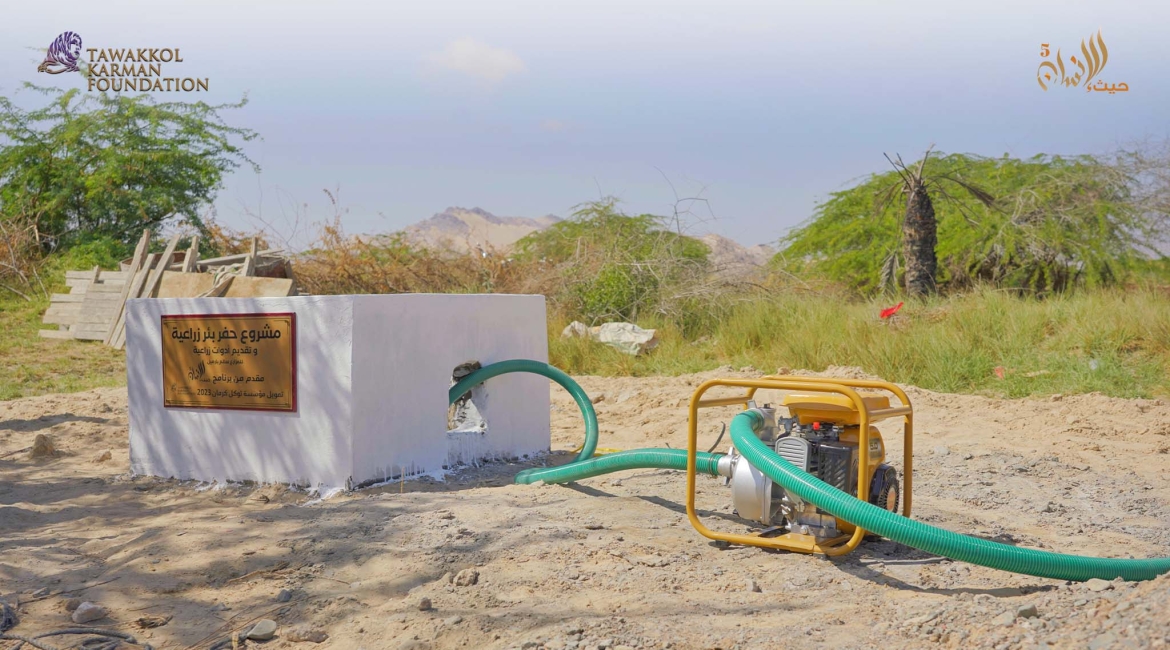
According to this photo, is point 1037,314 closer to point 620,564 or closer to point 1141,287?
point 1141,287

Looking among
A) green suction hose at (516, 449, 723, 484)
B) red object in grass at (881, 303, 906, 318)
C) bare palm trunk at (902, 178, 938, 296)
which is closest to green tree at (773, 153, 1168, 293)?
bare palm trunk at (902, 178, 938, 296)

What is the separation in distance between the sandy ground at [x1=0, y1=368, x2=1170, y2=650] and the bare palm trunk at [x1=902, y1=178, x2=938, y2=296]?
694 cm

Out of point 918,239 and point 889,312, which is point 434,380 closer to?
point 889,312

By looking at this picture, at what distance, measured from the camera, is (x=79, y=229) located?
19.0 meters

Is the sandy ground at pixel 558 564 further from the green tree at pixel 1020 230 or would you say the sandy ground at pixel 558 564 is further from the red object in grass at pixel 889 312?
the green tree at pixel 1020 230

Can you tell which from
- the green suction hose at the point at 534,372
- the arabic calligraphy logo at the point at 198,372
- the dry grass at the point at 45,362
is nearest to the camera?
the arabic calligraphy logo at the point at 198,372

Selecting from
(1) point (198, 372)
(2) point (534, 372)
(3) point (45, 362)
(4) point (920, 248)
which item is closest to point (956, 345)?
(4) point (920, 248)

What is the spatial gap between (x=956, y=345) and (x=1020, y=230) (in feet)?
25.6

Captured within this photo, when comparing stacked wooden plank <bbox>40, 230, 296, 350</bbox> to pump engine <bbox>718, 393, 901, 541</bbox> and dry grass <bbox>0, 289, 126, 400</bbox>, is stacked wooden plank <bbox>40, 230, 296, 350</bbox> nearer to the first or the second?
dry grass <bbox>0, 289, 126, 400</bbox>

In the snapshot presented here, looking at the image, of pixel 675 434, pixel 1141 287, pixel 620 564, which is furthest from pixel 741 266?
pixel 620 564

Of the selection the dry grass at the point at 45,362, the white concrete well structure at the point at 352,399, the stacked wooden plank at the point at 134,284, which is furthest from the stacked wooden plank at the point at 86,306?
the white concrete well structure at the point at 352,399

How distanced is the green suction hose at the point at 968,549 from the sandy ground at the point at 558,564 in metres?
0.11

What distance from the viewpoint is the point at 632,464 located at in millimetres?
5043

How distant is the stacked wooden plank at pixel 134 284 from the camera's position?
13.2 meters
